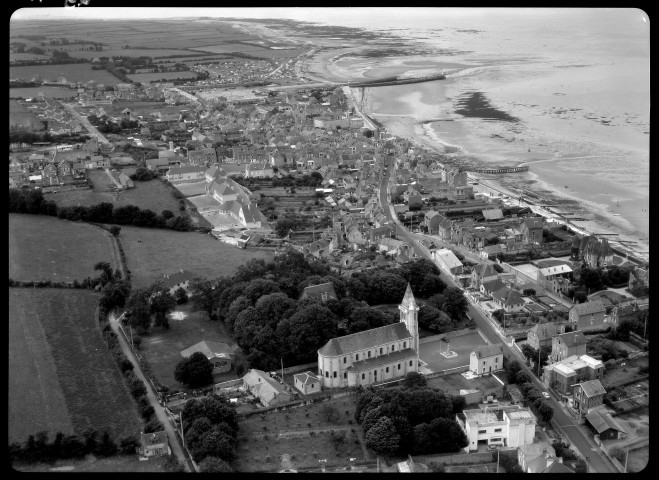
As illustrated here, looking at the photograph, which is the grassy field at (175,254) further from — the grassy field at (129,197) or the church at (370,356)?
the church at (370,356)

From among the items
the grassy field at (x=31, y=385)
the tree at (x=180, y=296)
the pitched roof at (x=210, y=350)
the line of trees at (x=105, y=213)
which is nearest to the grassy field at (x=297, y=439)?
the pitched roof at (x=210, y=350)

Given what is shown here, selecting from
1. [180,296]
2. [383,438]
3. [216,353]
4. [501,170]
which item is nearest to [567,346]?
[383,438]

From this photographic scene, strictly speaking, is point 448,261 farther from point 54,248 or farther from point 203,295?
point 54,248

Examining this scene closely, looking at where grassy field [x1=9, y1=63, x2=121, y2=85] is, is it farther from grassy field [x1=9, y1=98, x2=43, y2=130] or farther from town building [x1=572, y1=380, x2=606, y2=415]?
town building [x1=572, y1=380, x2=606, y2=415]

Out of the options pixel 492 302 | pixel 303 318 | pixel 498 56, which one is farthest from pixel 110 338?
pixel 498 56

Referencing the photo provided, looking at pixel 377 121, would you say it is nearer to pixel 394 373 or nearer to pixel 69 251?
pixel 69 251
